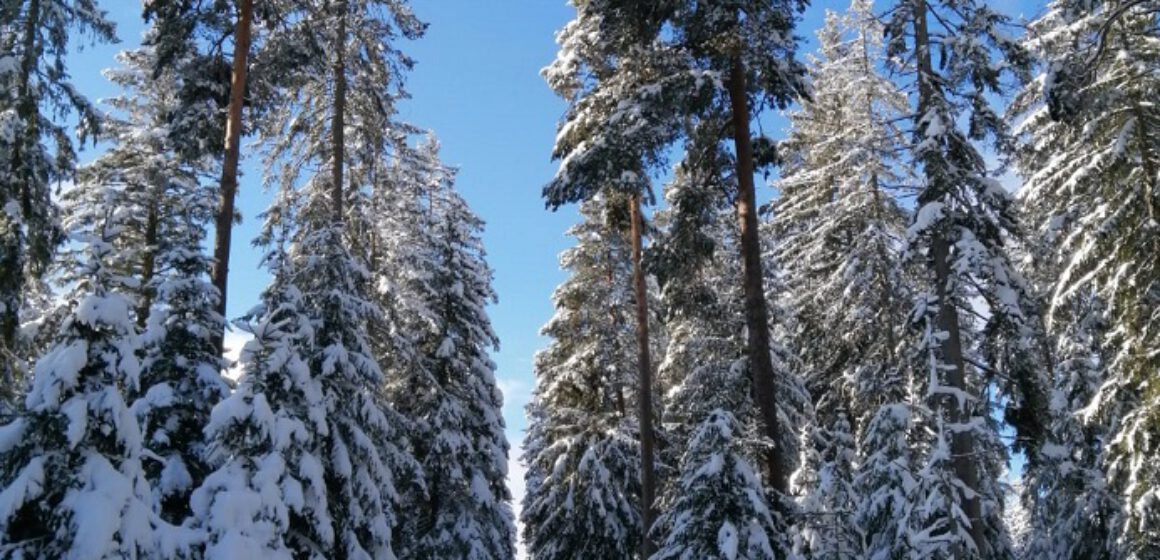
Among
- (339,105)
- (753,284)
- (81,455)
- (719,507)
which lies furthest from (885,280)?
(81,455)

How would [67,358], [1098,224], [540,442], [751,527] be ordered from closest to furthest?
1. [67,358]
2. [751,527]
3. [1098,224]
4. [540,442]

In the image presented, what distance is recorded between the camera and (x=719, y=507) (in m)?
10.8

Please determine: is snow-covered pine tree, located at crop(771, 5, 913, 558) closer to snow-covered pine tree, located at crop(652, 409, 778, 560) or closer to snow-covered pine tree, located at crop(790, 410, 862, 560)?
snow-covered pine tree, located at crop(790, 410, 862, 560)

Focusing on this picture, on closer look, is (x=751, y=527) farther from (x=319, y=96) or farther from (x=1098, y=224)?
(x=319, y=96)

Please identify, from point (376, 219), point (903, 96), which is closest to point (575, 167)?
point (376, 219)

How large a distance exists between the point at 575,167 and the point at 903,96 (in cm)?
1269

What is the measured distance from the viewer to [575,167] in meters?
13.8

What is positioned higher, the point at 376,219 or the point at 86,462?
the point at 376,219

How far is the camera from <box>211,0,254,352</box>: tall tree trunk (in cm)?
1308

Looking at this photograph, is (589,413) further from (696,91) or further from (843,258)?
(696,91)

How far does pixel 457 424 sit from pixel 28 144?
1089 cm

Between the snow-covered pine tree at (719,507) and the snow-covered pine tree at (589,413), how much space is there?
36.0 ft

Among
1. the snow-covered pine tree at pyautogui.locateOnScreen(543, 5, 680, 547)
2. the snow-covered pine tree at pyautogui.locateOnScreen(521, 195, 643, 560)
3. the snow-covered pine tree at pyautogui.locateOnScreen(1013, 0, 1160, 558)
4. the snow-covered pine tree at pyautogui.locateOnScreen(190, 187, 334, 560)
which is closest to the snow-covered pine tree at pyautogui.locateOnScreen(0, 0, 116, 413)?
the snow-covered pine tree at pyautogui.locateOnScreen(190, 187, 334, 560)

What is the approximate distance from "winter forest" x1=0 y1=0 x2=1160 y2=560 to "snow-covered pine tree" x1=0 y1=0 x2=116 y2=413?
0.07 metres
